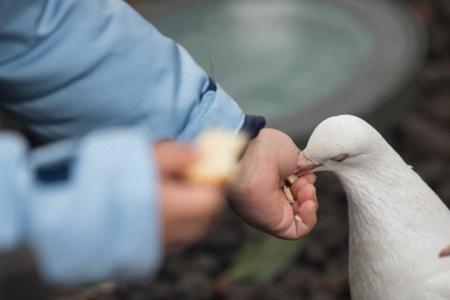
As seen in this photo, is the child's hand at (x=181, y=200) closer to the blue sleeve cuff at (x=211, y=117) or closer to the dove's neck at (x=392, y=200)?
the blue sleeve cuff at (x=211, y=117)

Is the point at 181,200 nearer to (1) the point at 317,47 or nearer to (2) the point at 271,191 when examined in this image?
(2) the point at 271,191

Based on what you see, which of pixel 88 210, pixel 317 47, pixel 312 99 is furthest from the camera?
pixel 317 47

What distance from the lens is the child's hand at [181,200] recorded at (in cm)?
44

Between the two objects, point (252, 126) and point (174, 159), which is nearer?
point (174, 159)

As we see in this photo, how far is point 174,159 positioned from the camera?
0.44m

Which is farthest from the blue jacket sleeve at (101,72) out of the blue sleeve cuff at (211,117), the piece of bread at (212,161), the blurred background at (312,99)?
the blurred background at (312,99)

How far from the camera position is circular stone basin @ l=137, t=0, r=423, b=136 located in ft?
4.04

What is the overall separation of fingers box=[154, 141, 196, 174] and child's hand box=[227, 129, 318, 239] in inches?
4.9

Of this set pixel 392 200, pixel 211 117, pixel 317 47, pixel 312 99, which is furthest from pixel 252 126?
pixel 317 47

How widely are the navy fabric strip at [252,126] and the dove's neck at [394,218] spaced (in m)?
0.09

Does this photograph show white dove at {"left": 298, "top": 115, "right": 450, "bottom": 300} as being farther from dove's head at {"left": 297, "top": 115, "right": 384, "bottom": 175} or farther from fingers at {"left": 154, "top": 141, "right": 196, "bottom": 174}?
fingers at {"left": 154, "top": 141, "right": 196, "bottom": 174}

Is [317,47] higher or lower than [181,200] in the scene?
lower

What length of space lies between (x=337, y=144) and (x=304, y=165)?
3cm

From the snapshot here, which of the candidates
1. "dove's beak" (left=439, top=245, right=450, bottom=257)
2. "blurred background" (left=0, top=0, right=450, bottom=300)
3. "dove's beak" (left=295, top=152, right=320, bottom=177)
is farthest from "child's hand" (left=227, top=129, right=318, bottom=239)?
"blurred background" (left=0, top=0, right=450, bottom=300)
